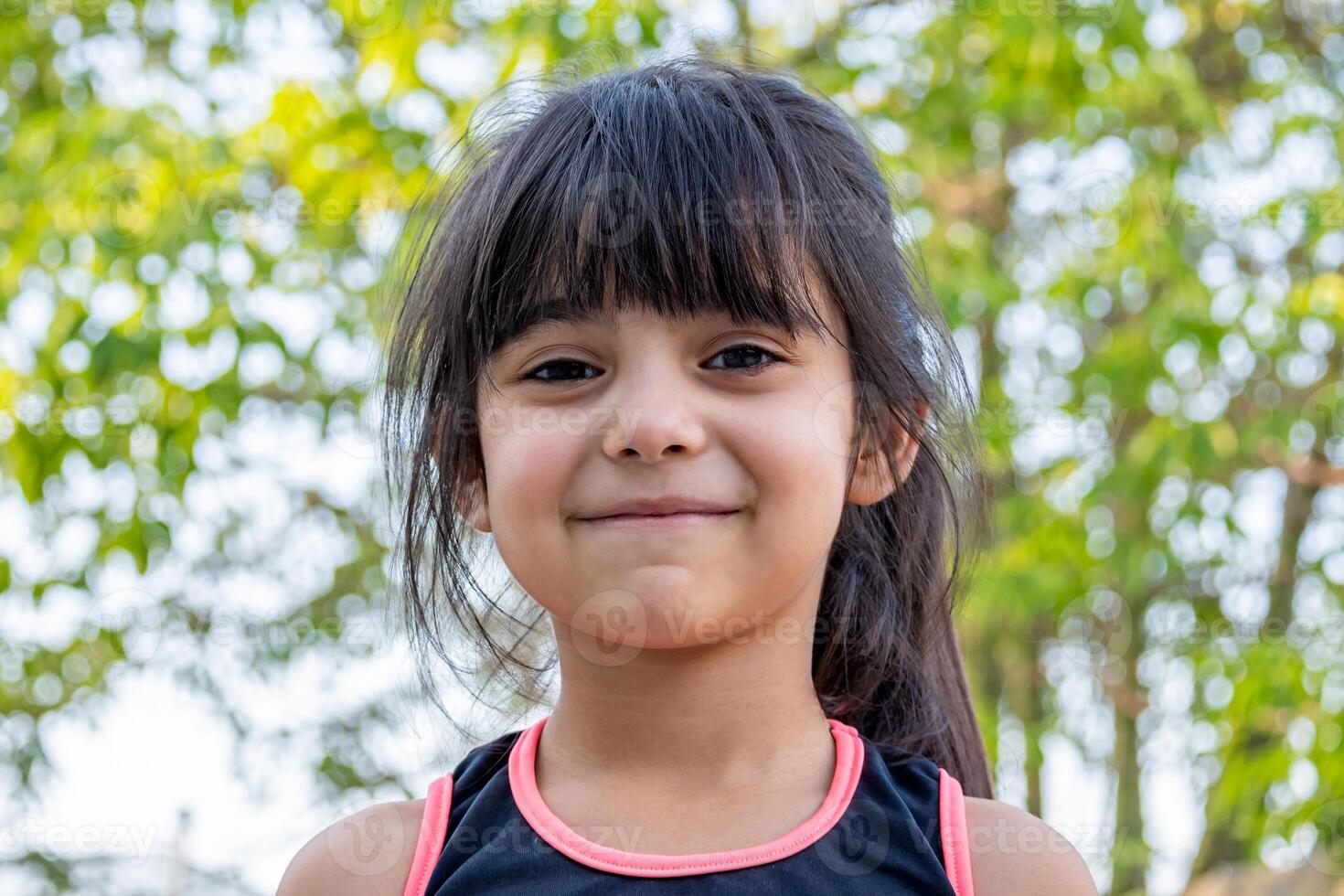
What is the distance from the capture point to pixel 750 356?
1.32m

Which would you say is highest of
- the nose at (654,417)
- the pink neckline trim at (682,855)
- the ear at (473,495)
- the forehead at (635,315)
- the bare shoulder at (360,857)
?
the forehead at (635,315)

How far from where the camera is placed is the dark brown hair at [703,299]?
132 cm

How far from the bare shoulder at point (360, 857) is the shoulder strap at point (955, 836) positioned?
0.51 metres

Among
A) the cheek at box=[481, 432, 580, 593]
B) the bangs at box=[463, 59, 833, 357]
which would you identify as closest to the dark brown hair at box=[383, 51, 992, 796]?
the bangs at box=[463, 59, 833, 357]

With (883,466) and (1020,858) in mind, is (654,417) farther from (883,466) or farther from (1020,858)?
(1020,858)

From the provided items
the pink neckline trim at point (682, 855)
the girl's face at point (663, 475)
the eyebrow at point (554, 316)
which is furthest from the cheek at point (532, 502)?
the pink neckline trim at point (682, 855)

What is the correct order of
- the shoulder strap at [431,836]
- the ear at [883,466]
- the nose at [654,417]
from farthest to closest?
the ear at [883,466], the shoulder strap at [431,836], the nose at [654,417]

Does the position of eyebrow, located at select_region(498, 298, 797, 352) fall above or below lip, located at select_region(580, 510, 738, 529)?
above

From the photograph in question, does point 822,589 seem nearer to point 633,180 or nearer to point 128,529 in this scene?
point 633,180

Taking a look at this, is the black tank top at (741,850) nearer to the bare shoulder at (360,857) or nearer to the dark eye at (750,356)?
the bare shoulder at (360,857)

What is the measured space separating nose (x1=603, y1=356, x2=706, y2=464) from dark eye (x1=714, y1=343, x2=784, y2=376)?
0.18 feet

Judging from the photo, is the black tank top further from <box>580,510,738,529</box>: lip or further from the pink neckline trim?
<box>580,510,738,529</box>: lip

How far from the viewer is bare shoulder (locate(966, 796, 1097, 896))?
128 cm

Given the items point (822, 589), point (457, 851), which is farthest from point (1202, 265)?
point (457, 851)
